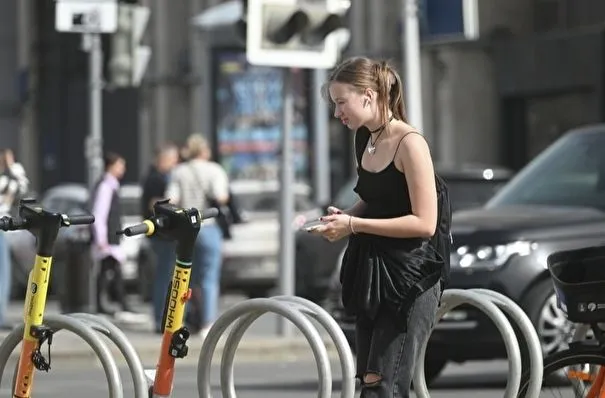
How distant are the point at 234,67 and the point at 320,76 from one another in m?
11.3

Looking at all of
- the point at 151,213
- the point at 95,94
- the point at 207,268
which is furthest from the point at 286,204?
the point at 95,94

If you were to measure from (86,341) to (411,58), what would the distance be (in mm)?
11687

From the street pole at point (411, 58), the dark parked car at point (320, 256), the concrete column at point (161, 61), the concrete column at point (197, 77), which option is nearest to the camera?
the street pole at point (411, 58)

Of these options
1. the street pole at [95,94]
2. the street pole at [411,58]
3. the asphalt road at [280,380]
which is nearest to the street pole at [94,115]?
the street pole at [95,94]

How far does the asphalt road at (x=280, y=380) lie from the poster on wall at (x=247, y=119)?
22849 mm

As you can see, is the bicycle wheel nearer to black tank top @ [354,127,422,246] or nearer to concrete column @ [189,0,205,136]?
black tank top @ [354,127,422,246]

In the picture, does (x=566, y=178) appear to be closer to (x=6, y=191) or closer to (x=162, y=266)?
(x=162, y=266)

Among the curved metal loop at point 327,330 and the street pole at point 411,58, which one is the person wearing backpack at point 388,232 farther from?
the street pole at point 411,58

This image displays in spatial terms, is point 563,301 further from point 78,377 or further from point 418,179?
point 78,377

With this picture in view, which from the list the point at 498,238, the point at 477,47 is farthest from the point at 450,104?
the point at 498,238

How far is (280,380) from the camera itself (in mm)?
13875

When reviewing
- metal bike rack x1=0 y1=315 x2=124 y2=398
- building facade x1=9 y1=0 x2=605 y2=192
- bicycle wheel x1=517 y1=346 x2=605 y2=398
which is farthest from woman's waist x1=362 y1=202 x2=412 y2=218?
building facade x1=9 y1=0 x2=605 y2=192

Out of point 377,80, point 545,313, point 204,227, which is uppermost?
point 377,80

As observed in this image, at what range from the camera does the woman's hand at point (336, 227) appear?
22.4 feet
